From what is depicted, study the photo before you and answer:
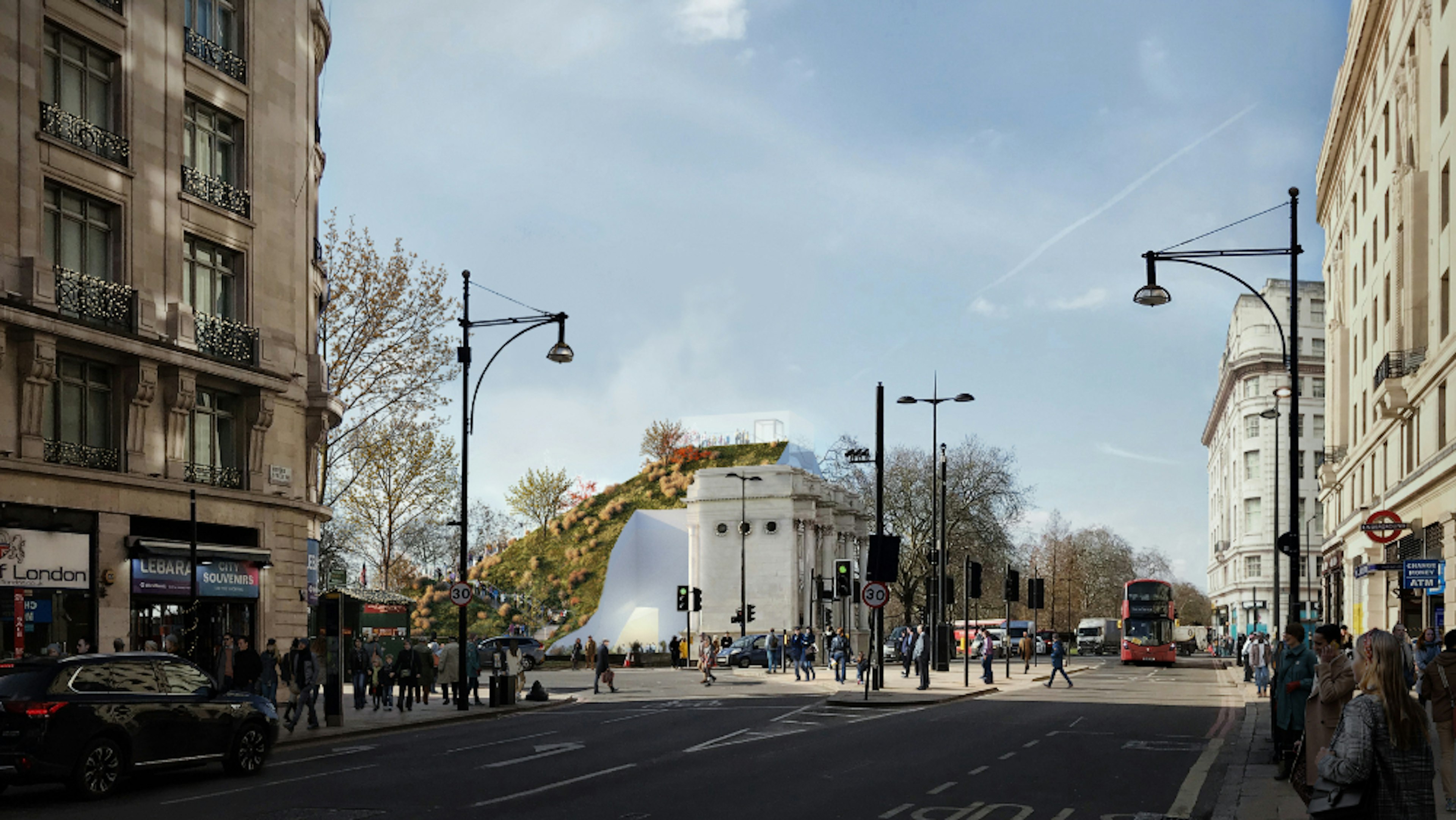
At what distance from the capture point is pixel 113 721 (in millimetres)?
15562

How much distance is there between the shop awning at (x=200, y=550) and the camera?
92.0ft

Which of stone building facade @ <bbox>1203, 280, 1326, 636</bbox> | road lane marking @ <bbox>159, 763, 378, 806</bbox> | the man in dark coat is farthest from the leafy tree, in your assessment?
stone building facade @ <bbox>1203, 280, 1326, 636</bbox>

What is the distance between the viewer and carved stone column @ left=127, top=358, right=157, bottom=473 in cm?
2841

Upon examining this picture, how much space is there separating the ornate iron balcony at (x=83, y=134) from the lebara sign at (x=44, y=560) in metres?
7.46

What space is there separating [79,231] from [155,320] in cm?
226

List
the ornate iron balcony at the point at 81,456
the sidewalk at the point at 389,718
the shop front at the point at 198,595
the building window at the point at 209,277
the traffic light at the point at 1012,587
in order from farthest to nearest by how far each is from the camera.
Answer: the traffic light at the point at 1012,587, the building window at the point at 209,277, the shop front at the point at 198,595, the ornate iron balcony at the point at 81,456, the sidewalk at the point at 389,718

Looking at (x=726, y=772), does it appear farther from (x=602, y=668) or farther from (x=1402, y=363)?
(x=1402, y=363)

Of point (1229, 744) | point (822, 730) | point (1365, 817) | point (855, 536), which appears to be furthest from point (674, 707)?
point (855, 536)

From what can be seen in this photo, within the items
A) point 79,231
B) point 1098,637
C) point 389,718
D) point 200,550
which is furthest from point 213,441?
point 1098,637

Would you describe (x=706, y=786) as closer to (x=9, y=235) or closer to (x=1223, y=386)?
(x=9, y=235)

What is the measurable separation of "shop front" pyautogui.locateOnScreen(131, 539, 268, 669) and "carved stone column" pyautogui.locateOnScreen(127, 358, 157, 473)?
1.62 m

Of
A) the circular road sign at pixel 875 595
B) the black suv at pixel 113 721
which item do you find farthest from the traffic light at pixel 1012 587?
the black suv at pixel 113 721

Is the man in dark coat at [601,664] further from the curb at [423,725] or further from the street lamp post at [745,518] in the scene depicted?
the street lamp post at [745,518]

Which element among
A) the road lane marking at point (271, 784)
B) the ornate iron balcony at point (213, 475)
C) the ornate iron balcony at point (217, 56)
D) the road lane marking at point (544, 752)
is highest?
the ornate iron balcony at point (217, 56)
